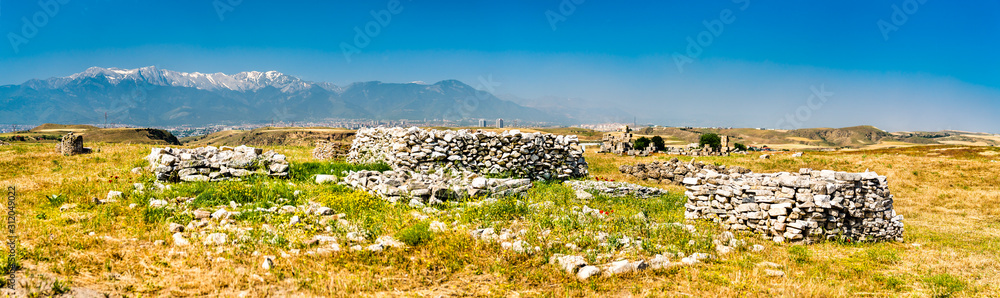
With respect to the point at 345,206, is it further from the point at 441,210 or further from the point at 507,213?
the point at 507,213

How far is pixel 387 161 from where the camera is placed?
17.4 metres

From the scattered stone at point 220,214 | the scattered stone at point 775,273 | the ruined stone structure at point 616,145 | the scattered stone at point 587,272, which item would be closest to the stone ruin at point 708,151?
the ruined stone structure at point 616,145

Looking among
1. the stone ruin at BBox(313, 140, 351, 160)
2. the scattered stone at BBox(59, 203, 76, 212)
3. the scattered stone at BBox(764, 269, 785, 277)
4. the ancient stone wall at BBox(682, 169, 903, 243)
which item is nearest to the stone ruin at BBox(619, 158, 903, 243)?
the ancient stone wall at BBox(682, 169, 903, 243)

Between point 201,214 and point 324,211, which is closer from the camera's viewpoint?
point 201,214

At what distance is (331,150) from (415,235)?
1742 centimetres

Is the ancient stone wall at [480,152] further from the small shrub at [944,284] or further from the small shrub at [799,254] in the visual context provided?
the small shrub at [944,284]

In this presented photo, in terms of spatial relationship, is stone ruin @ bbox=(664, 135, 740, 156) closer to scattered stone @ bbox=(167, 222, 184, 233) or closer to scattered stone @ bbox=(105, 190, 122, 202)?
scattered stone @ bbox=(167, 222, 184, 233)

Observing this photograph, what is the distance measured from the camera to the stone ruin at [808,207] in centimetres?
982

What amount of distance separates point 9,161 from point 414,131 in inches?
589

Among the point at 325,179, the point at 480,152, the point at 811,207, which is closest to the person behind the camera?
the point at 811,207

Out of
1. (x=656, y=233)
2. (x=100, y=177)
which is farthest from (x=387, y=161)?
(x=656, y=233)

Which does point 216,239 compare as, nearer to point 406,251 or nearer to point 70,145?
point 406,251

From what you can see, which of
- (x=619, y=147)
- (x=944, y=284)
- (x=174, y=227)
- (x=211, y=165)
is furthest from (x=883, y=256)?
(x=619, y=147)

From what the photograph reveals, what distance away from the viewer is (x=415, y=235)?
27.6 feet
